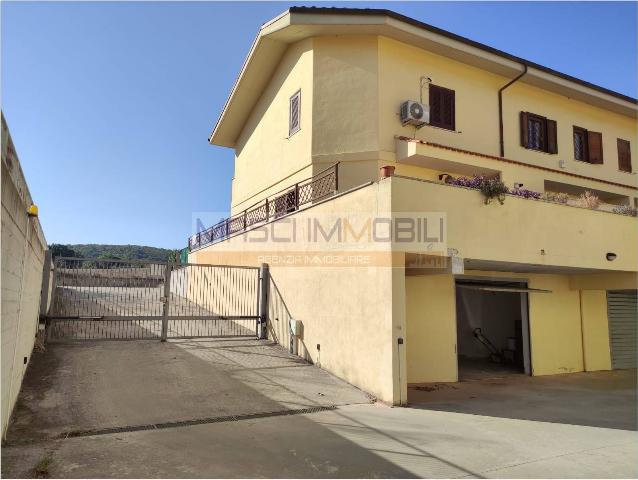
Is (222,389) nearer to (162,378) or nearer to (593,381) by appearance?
(162,378)

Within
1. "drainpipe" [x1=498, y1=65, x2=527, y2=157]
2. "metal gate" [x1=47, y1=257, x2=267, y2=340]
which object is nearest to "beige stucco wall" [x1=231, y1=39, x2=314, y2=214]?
"metal gate" [x1=47, y1=257, x2=267, y2=340]

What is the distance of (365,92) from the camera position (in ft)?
39.6

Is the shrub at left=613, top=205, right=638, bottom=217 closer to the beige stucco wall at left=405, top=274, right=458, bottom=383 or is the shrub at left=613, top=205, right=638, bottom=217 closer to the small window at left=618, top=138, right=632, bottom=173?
the beige stucco wall at left=405, top=274, right=458, bottom=383

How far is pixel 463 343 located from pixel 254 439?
11630 mm

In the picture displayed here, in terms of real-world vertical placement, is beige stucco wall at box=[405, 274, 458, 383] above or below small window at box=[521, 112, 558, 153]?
below

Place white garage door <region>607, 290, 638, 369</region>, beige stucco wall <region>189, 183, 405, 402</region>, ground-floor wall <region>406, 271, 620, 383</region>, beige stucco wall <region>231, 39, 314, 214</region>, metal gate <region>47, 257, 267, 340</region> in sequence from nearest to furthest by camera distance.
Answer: beige stucco wall <region>189, 183, 405, 402</region> → ground-floor wall <region>406, 271, 620, 383</region> → metal gate <region>47, 257, 267, 340</region> → beige stucco wall <region>231, 39, 314, 214</region> → white garage door <region>607, 290, 638, 369</region>

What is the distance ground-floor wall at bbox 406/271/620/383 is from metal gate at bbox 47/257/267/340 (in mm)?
4753

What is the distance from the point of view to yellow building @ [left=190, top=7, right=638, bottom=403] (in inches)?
339

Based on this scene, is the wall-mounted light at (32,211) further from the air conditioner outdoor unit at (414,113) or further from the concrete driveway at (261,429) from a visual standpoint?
the air conditioner outdoor unit at (414,113)

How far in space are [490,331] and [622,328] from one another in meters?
4.01

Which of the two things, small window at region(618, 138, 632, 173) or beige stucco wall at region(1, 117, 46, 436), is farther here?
small window at region(618, 138, 632, 173)

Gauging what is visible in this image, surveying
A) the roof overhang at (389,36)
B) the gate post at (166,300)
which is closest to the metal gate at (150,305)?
the gate post at (166,300)

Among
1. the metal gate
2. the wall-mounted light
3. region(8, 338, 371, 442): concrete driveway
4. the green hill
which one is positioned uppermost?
the green hill

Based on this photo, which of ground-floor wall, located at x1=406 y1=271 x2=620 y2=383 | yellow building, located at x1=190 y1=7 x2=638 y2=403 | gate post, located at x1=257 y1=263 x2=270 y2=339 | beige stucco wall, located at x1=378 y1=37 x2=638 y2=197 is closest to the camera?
yellow building, located at x1=190 y1=7 x2=638 y2=403
